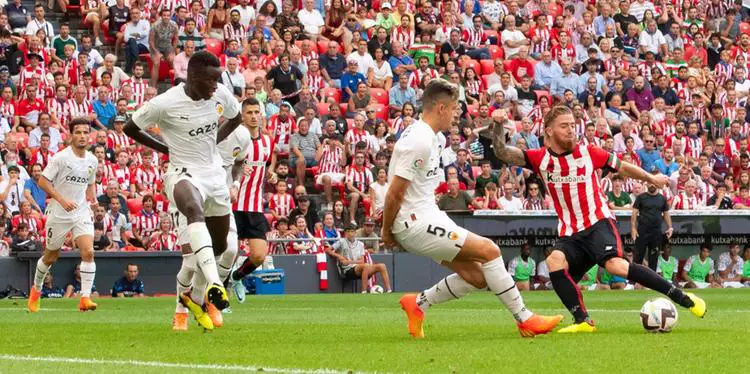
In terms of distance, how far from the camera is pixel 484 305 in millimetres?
18031

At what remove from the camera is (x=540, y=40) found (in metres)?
33.0

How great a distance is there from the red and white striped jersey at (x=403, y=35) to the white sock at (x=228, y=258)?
16800 millimetres

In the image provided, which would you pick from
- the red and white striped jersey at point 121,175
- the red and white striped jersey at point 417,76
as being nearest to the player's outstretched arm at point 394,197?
the red and white striped jersey at point 121,175

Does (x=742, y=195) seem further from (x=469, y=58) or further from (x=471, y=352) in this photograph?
(x=471, y=352)

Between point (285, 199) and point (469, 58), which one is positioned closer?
point (285, 199)

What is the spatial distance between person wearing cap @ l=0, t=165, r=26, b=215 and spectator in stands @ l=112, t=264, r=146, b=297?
7.10 feet

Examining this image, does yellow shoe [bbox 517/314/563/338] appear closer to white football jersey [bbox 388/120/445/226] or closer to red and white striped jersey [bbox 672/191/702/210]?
white football jersey [bbox 388/120/445/226]

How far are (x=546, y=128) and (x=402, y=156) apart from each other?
2.34 m

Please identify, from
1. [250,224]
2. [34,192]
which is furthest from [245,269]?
[34,192]

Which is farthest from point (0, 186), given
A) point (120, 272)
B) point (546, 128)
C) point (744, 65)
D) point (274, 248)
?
point (744, 65)

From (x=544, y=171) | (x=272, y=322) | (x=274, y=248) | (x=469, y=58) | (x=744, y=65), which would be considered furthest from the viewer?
(x=744, y=65)

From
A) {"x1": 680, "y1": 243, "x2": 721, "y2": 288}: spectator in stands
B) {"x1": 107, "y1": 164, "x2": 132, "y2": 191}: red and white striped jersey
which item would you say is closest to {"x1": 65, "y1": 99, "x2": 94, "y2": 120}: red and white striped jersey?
{"x1": 107, "y1": 164, "x2": 132, "y2": 191}: red and white striped jersey

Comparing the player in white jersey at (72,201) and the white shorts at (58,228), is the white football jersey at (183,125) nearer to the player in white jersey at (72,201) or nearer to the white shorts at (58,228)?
the player in white jersey at (72,201)

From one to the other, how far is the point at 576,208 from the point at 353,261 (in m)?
13.1
